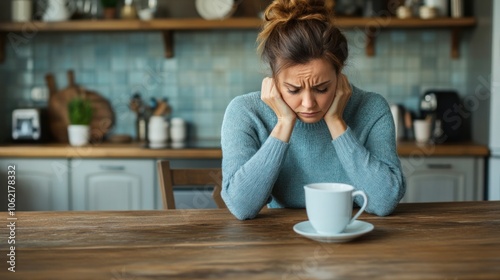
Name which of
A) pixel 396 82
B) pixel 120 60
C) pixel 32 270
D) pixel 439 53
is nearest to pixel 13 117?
pixel 120 60

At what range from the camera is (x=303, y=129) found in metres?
1.84

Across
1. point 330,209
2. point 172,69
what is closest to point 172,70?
point 172,69

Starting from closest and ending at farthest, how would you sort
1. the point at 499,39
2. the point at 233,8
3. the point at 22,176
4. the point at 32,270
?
the point at 32,270 < the point at 499,39 < the point at 22,176 < the point at 233,8

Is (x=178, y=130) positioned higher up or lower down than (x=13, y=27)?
lower down

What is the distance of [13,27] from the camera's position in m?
3.69

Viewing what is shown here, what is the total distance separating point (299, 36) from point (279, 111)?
0.20 metres

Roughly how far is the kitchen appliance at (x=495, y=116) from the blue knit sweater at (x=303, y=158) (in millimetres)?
1689

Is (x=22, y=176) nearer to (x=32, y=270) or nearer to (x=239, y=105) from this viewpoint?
(x=239, y=105)

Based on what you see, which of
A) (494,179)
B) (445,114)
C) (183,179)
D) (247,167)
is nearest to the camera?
(247,167)

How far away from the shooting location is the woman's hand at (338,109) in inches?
66.2

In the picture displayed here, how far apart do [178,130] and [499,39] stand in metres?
1.76

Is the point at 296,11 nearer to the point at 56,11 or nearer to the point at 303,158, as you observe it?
the point at 303,158

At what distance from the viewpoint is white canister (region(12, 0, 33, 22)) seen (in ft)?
12.4

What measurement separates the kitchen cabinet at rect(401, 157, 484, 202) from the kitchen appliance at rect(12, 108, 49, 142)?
6.61 feet
